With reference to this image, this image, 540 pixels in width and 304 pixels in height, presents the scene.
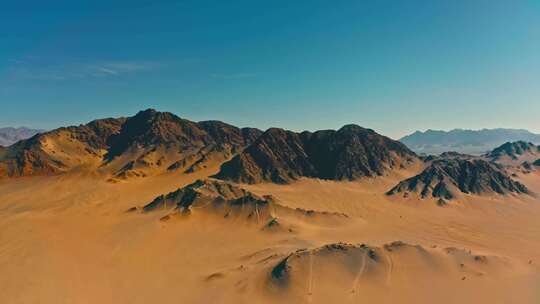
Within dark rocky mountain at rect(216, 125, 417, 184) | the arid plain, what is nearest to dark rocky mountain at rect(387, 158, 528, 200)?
the arid plain

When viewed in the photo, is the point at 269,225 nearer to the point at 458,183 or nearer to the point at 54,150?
the point at 458,183

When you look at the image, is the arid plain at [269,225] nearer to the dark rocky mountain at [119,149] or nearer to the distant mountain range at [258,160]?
the distant mountain range at [258,160]

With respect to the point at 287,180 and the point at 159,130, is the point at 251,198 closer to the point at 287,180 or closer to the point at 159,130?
the point at 287,180

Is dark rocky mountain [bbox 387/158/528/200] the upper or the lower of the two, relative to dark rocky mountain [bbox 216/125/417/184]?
lower

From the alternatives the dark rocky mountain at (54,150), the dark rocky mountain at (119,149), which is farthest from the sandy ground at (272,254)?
the dark rocky mountain at (119,149)

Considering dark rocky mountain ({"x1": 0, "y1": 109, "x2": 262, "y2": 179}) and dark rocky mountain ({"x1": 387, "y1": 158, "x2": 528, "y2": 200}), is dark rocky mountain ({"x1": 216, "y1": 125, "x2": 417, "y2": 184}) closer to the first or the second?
dark rocky mountain ({"x1": 387, "y1": 158, "x2": 528, "y2": 200})

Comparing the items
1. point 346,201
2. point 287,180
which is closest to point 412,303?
point 346,201
